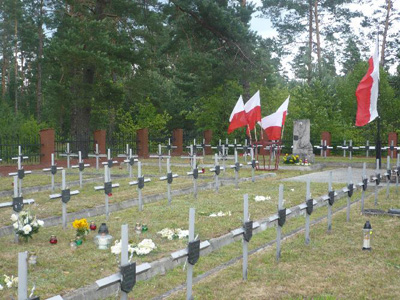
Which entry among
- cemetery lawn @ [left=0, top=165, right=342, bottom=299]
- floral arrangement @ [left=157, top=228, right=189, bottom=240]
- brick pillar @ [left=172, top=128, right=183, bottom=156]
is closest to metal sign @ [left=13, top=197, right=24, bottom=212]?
cemetery lawn @ [left=0, top=165, right=342, bottom=299]

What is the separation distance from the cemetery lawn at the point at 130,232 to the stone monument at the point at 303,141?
964 cm

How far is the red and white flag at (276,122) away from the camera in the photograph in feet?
66.7

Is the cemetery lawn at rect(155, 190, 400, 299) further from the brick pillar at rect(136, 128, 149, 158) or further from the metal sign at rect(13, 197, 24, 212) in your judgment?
the brick pillar at rect(136, 128, 149, 158)

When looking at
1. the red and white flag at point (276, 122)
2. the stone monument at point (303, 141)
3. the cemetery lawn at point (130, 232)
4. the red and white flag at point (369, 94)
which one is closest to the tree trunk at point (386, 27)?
the stone monument at point (303, 141)

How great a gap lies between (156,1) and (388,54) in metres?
25.3

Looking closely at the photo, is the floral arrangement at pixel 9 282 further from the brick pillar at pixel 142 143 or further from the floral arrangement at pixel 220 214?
the brick pillar at pixel 142 143

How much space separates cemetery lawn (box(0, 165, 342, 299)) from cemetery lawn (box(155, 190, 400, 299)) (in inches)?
18.1

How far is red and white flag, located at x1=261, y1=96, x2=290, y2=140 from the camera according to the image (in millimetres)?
20328

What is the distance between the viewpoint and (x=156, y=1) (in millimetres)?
27312

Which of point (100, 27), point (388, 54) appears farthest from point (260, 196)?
point (388, 54)

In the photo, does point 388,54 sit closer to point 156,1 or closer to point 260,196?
point 156,1

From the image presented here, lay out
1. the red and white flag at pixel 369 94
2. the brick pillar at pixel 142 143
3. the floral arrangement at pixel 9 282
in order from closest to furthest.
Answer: the floral arrangement at pixel 9 282, the red and white flag at pixel 369 94, the brick pillar at pixel 142 143

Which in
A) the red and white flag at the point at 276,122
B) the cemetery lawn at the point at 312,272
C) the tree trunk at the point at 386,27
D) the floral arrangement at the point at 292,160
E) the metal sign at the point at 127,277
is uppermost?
the tree trunk at the point at 386,27

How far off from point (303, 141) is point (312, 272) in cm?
1929
